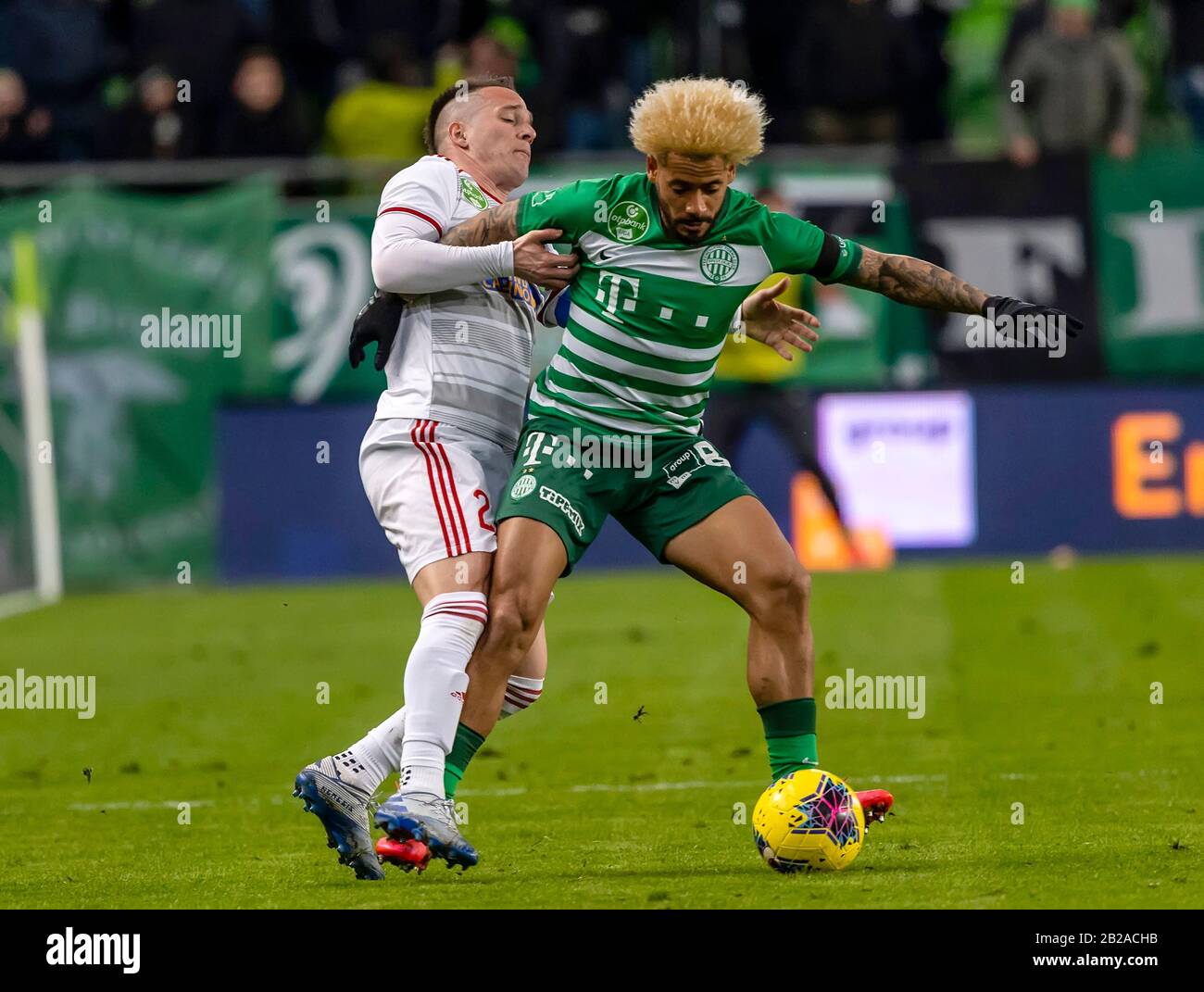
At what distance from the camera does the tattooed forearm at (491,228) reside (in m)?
7.18

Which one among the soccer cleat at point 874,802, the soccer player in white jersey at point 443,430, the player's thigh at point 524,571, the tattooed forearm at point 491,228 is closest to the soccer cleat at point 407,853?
the soccer player in white jersey at point 443,430

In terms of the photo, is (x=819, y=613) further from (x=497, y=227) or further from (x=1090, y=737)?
(x=497, y=227)

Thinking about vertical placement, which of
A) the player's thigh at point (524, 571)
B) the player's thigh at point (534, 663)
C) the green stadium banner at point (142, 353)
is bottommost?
the player's thigh at point (534, 663)

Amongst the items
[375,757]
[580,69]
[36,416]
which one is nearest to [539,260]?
[375,757]

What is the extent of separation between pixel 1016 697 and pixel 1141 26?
31.6 feet

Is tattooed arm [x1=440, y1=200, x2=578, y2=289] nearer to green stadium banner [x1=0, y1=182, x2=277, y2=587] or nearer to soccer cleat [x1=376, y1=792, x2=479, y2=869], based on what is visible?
soccer cleat [x1=376, y1=792, x2=479, y2=869]

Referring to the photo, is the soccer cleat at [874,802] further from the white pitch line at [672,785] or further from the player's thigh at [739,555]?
the white pitch line at [672,785]

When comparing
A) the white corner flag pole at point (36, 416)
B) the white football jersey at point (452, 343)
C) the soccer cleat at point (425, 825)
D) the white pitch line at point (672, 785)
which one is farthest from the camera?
the white corner flag pole at point (36, 416)

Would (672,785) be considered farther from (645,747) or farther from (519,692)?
(519,692)

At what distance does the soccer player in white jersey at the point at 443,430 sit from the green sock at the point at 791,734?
815 mm

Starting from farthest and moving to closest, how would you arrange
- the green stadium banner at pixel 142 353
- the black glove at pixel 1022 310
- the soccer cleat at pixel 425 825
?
1. the green stadium banner at pixel 142 353
2. the black glove at pixel 1022 310
3. the soccer cleat at pixel 425 825

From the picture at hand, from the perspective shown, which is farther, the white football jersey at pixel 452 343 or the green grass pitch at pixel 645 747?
the white football jersey at pixel 452 343

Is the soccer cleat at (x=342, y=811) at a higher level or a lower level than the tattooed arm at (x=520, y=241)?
lower

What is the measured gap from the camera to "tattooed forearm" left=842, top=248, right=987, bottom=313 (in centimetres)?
720
